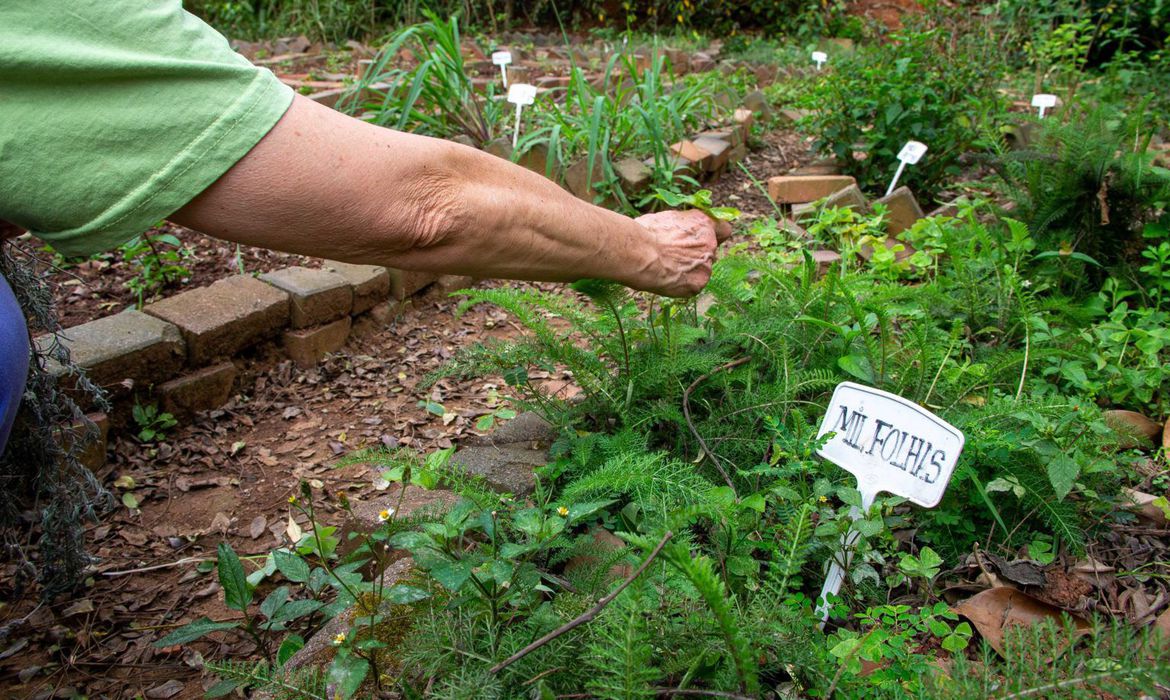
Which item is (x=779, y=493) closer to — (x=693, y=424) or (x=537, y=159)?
(x=693, y=424)

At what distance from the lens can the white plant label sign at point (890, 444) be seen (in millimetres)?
1365

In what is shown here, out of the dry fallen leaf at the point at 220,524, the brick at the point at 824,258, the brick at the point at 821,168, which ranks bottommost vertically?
the dry fallen leaf at the point at 220,524

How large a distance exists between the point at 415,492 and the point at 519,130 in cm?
→ 240

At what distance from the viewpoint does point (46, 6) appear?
39.6 inches

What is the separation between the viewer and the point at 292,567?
4.41ft

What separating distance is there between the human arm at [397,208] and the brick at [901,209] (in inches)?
91.1

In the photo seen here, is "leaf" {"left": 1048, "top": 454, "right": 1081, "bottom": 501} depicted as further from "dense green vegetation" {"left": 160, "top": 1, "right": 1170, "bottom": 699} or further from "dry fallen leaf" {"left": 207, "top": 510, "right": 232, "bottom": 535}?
"dry fallen leaf" {"left": 207, "top": 510, "right": 232, "bottom": 535}

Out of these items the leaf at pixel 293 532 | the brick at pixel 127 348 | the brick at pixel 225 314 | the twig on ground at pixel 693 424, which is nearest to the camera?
the twig on ground at pixel 693 424

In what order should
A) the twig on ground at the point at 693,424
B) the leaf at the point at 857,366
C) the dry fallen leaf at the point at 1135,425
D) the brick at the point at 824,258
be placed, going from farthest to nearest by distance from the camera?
the brick at the point at 824,258 → the dry fallen leaf at the point at 1135,425 → the leaf at the point at 857,366 → the twig on ground at the point at 693,424

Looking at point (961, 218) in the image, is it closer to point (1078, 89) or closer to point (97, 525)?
point (1078, 89)

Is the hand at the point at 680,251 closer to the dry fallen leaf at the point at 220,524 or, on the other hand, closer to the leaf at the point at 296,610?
the leaf at the point at 296,610

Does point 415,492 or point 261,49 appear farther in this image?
point 261,49

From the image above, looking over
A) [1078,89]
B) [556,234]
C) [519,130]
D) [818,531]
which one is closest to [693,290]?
[556,234]

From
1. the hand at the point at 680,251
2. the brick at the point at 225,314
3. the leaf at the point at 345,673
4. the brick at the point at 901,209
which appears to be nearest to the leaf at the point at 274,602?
the leaf at the point at 345,673
